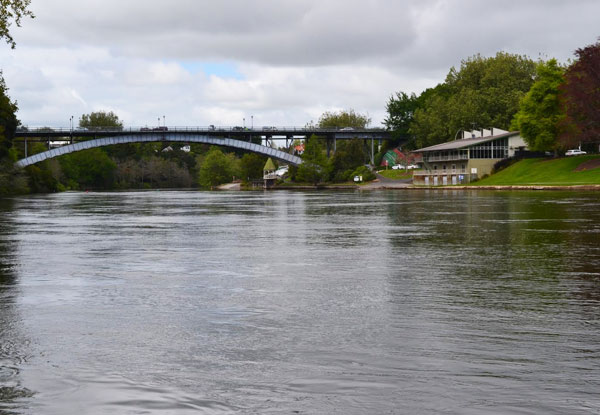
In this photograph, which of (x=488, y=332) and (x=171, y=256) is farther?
(x=171, y=256)

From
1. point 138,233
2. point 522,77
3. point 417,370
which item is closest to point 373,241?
point 138,233

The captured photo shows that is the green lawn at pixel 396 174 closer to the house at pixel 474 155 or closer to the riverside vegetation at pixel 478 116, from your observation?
the riverside vegetation at pixel 478 116

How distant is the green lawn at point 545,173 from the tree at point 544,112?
127 inches

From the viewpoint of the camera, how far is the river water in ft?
24.9

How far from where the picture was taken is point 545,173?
362ft

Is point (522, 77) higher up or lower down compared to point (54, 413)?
higher up

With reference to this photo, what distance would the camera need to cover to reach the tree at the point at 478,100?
150 metres

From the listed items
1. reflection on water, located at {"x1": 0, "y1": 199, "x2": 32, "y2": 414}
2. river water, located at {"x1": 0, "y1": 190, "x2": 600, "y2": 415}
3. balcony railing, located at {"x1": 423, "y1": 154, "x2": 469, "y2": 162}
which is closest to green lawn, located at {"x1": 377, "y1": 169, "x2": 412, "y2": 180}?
balcony railing, located at {"x1": 423, "y1": 154, "x2": 469, "y2": 162}

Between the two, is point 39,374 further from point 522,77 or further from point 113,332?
point 522,77

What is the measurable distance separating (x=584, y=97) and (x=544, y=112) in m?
19.0

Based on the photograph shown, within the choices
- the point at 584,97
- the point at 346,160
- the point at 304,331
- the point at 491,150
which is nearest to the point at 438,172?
the point at 491,150

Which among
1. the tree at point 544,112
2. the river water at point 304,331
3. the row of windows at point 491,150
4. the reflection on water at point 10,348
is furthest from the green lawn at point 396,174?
the reflection on water at point 10,348

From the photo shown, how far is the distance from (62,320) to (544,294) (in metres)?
8.55

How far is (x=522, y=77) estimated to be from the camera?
154 metres
